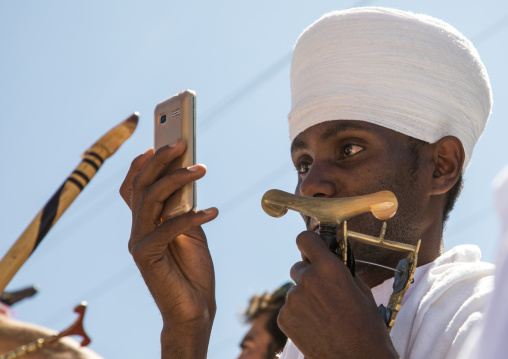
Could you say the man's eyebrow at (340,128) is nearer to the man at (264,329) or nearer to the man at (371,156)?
the man at (371,156)

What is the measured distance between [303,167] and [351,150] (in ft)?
0.80

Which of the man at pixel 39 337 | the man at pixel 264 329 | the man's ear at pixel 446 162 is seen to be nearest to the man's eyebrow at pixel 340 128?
the man's ear at pixel 446 162

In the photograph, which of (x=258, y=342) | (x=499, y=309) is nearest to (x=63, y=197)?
(x=258, y=342)

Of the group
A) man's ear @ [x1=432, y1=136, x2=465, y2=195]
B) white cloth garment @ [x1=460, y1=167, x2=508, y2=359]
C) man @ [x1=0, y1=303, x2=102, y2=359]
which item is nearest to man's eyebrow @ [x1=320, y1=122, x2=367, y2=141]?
man's ear @ [x1=432, y1=136, x2=465, y2=195]

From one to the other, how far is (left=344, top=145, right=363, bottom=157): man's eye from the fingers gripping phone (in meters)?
0.49

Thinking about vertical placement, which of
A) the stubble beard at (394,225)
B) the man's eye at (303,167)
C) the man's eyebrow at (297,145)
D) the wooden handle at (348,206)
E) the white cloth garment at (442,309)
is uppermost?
the man's eyebrow at (297,145)

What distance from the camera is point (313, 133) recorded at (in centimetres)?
265

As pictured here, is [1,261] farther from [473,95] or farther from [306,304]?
[473,95]

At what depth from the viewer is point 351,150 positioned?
257cm

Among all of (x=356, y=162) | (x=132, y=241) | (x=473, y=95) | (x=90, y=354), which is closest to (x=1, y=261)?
(x=132, y=241)

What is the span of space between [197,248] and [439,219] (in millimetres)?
827

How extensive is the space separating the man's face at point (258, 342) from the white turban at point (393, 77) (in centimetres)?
227

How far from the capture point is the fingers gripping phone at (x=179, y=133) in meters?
2.37

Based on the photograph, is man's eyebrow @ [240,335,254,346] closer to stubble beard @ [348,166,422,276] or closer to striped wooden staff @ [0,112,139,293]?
striped wooden staff @ [0,112,139,293]
